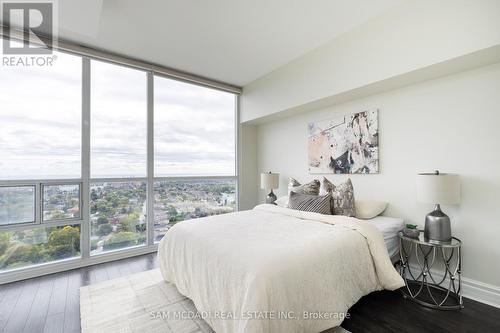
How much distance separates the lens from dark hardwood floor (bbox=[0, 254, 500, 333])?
173cm

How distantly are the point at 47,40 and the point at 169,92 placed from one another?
1.50m

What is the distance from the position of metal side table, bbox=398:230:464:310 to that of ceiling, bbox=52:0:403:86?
2.34m

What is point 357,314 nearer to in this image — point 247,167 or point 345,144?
point 345,144

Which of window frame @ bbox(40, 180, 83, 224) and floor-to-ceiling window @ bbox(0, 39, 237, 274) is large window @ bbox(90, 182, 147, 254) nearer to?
floor-to-ceiling window @ bbox(0, 39, 237, 274)

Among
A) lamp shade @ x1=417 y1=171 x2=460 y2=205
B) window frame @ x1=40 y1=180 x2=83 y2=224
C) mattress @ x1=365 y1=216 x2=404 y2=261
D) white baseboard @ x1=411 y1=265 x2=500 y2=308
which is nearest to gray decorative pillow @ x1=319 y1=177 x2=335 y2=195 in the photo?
mattress @ x1=365 y1=216 x2=404 y2=261

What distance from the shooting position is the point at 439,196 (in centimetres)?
197

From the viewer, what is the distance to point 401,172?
258cm

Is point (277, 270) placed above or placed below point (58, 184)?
below

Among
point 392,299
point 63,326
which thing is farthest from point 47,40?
point 392,299

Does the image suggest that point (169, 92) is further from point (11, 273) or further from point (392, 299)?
point (392, 299)

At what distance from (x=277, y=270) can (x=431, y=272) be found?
204cm

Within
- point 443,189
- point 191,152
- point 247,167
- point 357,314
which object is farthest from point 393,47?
point 191,152

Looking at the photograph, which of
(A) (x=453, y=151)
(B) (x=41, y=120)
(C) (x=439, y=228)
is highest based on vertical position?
(B) (x=41, y=120)

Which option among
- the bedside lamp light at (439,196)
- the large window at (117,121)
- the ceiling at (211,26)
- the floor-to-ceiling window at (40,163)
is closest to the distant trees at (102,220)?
the floor-to-ceiling window at (40,163)
